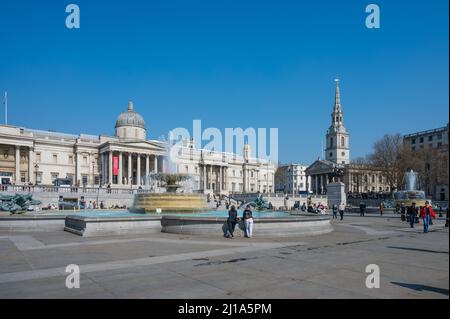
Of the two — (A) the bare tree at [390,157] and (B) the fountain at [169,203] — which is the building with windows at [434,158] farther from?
(B) the fountain at [169,203]

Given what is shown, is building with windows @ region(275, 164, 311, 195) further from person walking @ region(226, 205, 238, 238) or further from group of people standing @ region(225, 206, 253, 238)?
person walking @ region(226, 205, 238, 238)

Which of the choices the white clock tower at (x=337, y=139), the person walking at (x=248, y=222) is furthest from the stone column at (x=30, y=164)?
the white clock tower at (x=337, y=139)

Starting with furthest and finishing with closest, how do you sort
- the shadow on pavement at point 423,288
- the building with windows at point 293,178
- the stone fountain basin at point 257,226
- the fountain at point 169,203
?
1. the building with windows at point 293,178
2. the fountain at point 169,203
3. the stone fountain basin at point 257,226
4. the shadow on pavement at point 423,288

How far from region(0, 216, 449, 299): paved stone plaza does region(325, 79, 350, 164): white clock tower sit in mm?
122834

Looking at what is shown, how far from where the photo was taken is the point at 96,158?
88.2m

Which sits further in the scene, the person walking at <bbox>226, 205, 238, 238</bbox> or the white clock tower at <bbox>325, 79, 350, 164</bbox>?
the white clock tower at <bbox>325, 79, 350, 164</bbox>

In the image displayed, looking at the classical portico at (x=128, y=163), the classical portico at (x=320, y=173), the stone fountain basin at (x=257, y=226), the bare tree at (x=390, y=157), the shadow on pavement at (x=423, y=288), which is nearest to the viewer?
the shadow on pavement at (x=423, y=288)

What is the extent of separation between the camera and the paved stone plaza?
6.84m

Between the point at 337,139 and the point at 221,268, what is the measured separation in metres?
131

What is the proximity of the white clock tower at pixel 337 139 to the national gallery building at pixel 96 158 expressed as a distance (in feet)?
153

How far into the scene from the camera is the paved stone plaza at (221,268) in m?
6.84

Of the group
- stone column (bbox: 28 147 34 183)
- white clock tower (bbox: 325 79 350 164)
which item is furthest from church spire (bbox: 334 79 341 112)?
stone column (bbox: 28 147 34 183)

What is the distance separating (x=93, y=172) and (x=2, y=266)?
82073 mm
